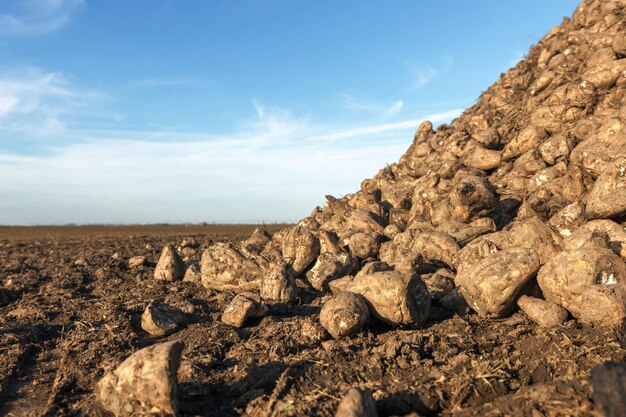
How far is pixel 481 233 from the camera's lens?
9484 millimetres

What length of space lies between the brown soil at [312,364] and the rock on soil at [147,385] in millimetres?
420

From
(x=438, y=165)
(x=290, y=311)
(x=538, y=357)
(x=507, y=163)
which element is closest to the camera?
(x=538, y=357)

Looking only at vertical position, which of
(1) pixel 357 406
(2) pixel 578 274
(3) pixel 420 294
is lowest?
(1) pixel 357 406

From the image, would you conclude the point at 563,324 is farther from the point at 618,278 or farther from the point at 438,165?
the point at 438,165

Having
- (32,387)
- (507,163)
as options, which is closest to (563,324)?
(507,163)

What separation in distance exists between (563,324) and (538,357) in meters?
1.27

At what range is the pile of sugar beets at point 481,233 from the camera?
21.8 ft

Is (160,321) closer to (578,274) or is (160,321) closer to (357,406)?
(357,406)

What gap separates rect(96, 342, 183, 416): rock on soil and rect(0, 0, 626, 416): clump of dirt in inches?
1.2

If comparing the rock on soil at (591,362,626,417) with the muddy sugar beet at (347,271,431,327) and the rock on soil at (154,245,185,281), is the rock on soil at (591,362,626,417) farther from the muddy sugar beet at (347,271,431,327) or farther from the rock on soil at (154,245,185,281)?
the rock on soil at (154,245,185,281)

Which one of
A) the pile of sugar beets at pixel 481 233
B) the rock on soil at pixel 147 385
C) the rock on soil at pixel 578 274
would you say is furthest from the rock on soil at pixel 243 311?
the rock on soil at pixel 578 274

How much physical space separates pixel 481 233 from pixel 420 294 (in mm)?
2834

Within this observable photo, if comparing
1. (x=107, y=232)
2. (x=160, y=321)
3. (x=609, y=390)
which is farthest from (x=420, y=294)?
(x=107, y=232)

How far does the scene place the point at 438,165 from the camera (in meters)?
12.4
